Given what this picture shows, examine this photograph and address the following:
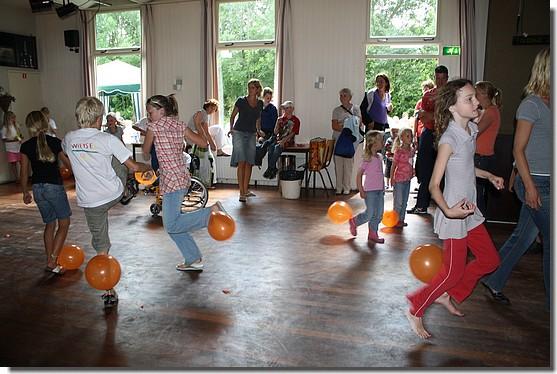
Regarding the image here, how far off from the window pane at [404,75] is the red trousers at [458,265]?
5464mm

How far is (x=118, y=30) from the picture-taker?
9445 mm

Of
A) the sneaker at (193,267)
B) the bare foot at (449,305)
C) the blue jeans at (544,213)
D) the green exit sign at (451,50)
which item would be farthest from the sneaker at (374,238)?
the green exit sign at (451,50)

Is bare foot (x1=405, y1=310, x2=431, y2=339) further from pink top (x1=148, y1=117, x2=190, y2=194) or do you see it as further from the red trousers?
pink top (x1=148, y1=117, x2=190, y2=194)

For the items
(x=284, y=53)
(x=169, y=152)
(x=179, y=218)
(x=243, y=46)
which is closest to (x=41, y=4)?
(x=243, y=46)

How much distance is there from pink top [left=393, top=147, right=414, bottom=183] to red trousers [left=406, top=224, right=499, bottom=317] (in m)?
2.41

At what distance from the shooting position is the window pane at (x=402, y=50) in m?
7.52

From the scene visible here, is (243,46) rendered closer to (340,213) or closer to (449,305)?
(340,213)

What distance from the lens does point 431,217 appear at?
585 centimetres

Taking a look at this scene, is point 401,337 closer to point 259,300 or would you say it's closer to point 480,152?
point 259,300

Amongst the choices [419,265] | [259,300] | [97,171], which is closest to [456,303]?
[419,265]

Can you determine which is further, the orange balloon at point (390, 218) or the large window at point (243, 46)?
the large window at point (243, 46)

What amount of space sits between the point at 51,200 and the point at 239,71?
5.52 meters

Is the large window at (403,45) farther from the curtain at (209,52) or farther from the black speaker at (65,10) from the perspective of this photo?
the black speaker at (65,10)

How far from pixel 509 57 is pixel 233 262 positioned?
13.6 feet
